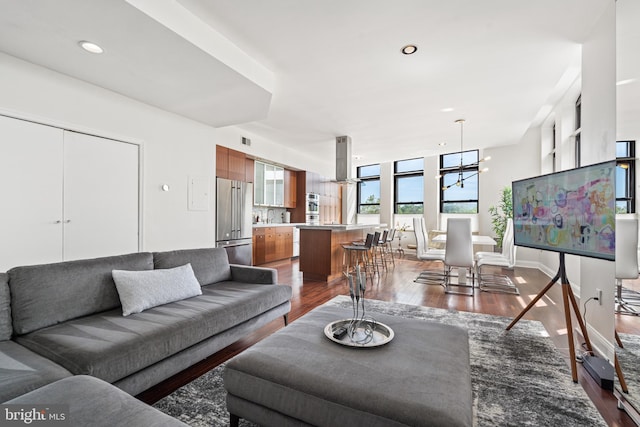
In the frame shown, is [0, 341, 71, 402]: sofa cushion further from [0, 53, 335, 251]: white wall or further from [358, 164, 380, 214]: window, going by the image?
[358, 164, 380, 214]: window

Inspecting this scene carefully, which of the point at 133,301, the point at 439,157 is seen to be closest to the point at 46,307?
the point at 133,301

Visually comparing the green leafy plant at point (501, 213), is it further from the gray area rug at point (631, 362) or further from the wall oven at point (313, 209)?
the gray area rug at point (631, 362)

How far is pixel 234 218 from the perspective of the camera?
5.48m

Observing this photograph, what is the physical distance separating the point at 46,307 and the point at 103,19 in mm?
2115

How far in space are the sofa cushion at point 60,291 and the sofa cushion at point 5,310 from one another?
0.08 feet

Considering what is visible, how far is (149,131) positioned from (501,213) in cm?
752

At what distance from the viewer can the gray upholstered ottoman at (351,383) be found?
1.10 m

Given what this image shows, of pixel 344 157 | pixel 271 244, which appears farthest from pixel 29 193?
pixel 344 157

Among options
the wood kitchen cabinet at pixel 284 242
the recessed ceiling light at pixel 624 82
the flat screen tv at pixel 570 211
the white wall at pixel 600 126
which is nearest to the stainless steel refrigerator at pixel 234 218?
the wood kitchen cabinet at pixel 284 242

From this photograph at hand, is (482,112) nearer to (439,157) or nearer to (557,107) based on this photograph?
(557,107)

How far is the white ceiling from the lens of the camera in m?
2.34

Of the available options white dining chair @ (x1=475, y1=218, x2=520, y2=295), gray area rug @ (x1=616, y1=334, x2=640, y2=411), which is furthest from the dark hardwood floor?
white dining chair @ (x1=475, y1=218, x2=520, y2=295)

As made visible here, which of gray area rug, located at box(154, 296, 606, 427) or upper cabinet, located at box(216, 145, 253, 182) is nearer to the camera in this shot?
gray area rug, located at box(154, 296, 606, 427)

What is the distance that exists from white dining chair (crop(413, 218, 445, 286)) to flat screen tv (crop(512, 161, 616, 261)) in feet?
6.77
